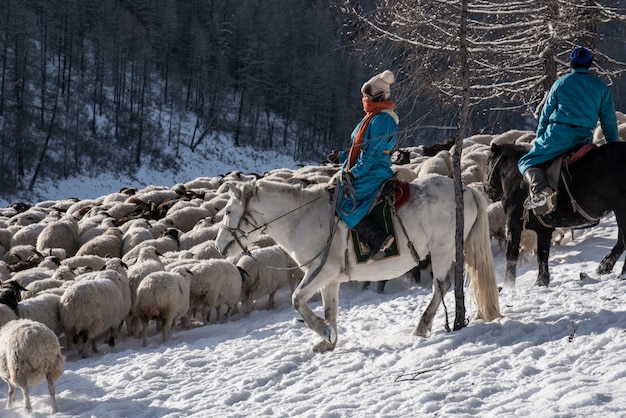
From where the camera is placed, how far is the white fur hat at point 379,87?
276 inches

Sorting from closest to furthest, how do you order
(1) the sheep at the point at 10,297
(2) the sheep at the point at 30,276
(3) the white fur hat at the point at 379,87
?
(3) the white fur hat at the point at 379,87
(1) the sheep at the point at 10,297
(2) the sheep at the point at 30,276

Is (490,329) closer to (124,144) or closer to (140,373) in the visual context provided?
(140,373)

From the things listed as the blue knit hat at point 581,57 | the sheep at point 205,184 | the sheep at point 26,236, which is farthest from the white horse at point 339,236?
the sheep at point 205,184

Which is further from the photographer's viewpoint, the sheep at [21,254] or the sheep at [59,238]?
the sheep at [59,238]

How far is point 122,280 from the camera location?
9.83 meters

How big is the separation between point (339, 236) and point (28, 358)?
3.48 meters

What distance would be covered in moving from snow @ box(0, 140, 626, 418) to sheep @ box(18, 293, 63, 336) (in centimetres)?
59

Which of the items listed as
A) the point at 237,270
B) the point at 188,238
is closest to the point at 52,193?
the point at 188,238

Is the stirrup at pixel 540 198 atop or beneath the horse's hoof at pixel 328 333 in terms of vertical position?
atop

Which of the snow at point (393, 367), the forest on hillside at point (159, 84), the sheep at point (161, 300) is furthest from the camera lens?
the forest on hillside at point (159, 84)

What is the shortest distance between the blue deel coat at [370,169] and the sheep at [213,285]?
389 centimetres

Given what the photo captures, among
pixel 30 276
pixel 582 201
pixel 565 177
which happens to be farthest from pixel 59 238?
pixel 582 201

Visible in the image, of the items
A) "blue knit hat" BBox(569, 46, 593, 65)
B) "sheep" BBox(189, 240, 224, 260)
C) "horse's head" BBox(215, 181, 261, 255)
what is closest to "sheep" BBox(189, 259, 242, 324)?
"sheep" BBox(189, 240, 224, 260)

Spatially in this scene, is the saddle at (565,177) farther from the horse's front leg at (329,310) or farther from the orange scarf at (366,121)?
the horse's front leg at (329,310)
